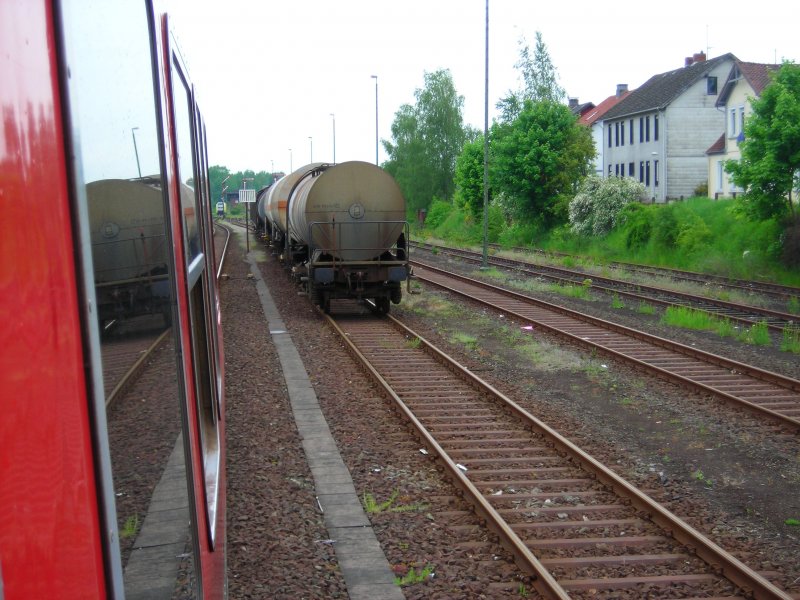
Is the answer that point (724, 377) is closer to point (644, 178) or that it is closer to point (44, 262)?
point (44, 262)

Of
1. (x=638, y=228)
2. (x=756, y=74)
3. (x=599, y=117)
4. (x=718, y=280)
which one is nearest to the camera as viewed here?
(x=718, y=280)

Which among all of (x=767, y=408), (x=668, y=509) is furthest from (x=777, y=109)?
(x=668, y=509)

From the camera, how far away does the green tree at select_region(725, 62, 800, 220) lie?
77.6ft

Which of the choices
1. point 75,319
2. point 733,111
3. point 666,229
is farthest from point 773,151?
point 75,319

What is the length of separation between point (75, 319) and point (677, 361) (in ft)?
40.3

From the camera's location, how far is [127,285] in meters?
1.69

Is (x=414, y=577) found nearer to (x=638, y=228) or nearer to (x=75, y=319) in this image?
(x=75, y=319)

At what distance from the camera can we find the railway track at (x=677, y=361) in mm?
10141

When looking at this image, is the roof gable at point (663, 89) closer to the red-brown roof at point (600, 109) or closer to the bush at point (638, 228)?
the red-brown roof at point (600, 109)

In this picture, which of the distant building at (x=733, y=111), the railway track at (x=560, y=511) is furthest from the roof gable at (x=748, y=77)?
the railway track at (x=560, y=511)

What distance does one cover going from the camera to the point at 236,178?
7116 inches

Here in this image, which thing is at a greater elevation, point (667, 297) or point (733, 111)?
point (733, 111)

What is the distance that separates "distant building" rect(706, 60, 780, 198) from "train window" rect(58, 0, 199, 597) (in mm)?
45470

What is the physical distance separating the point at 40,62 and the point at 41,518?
2.02 feet
